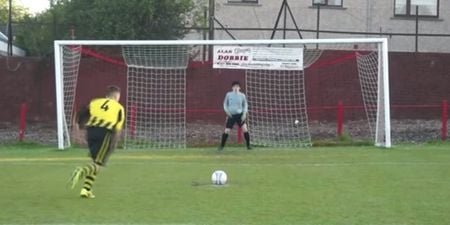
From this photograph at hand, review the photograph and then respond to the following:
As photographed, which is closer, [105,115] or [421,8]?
[105,115]

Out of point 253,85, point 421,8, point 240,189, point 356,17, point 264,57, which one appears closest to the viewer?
point 240,189

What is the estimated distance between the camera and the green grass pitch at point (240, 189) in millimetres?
10305

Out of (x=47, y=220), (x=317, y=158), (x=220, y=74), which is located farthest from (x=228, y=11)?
(x=47, y=220)

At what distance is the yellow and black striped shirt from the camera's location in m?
12.3

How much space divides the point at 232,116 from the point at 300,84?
25.0 feet

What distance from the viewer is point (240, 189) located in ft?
42.9

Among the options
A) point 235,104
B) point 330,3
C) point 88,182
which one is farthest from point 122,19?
point 88,182

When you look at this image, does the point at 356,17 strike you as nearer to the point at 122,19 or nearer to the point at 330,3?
the point at 330,3

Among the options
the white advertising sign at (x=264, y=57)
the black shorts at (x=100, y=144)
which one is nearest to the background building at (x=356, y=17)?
the white advertising sign at (x=264, y=57)

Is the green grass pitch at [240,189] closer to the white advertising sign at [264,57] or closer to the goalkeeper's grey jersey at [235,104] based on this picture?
the goalkeeper's grey jersey at [235,104]

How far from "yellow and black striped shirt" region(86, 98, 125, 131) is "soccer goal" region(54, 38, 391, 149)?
9.32 meters

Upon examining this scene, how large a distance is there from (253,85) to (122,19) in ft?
16.8

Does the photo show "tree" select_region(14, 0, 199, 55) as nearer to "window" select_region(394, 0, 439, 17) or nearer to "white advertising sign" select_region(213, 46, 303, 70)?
"white advertising sign" select_region(213, 46, 303, 70)

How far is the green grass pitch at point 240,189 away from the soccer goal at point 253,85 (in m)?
3.38
